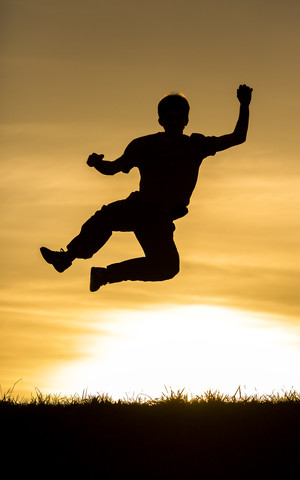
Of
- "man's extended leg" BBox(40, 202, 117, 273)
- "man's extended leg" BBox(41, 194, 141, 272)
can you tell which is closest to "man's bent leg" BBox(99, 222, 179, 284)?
"man's extended leg" BBox(41, 194, 141, 272)

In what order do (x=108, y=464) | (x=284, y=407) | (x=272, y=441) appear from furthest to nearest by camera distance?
(x=284, y=407) < (x=272, y=441) < (x=108, y=464)

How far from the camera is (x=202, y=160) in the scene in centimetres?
915

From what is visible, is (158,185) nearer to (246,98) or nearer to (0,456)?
(246,98)

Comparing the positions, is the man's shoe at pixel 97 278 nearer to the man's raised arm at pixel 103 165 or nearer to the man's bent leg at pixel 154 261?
the man's bent leg at pixel 154 261

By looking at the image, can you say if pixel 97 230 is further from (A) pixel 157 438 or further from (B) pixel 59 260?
(A) pixel 157 438

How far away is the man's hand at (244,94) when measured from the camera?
29.6 feet

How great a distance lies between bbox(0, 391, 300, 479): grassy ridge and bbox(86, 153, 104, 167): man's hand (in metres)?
2.73

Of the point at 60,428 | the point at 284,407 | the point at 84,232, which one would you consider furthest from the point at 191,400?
the point at 84,232

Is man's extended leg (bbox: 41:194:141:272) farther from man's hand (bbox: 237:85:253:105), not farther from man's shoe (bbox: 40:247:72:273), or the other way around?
man's hand (bbox: 237:85:253:105)

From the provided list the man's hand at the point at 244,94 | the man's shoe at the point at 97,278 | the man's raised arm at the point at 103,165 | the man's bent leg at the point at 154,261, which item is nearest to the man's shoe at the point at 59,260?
the man's shoe at the point at 97,278

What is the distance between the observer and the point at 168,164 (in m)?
8.99

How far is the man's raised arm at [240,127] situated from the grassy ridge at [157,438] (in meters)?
2.93

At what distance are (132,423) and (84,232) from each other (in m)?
2.11

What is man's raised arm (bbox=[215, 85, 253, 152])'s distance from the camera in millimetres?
9031
